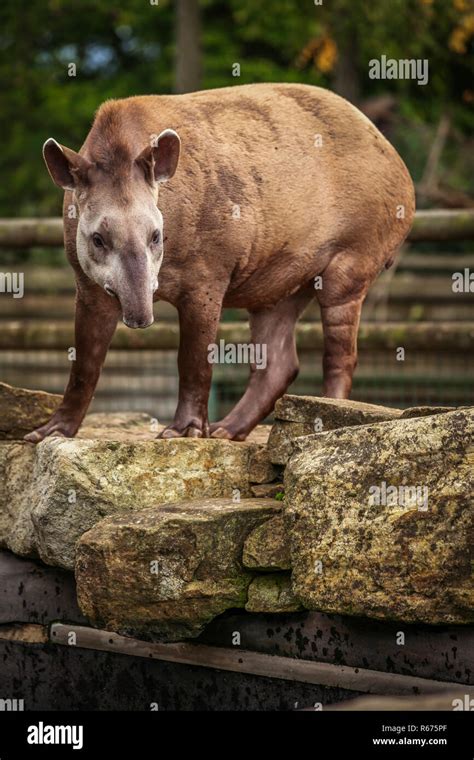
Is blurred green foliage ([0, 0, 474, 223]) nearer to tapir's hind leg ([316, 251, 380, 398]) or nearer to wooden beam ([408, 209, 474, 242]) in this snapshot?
wooden beam ([408, 209, 474, 242])

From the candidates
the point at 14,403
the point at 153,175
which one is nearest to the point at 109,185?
the point at 153,175

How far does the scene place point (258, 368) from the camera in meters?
6.15

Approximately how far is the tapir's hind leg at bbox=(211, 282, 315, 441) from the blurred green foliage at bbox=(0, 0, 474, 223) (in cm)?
726

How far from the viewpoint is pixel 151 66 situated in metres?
17.4

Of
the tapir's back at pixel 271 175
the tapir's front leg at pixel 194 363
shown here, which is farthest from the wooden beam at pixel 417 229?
the tapir's front leg at pixel 194 363

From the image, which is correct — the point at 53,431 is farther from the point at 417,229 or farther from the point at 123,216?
the point at 417,229

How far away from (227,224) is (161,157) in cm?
49

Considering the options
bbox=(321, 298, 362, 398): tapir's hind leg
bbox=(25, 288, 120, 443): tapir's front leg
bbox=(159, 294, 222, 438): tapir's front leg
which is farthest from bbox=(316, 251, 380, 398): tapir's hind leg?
bbox=(25, 288, 120, 443): tapir's front leg

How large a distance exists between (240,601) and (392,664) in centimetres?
61

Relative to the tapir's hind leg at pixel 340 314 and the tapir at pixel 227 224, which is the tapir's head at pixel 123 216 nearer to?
the tapir at pixel 227 224

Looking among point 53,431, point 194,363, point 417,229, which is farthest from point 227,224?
point 417,229

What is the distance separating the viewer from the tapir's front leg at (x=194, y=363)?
210 inches

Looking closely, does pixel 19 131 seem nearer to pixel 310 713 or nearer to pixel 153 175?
pixel 153 175

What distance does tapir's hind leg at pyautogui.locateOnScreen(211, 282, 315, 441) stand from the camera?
596cm
